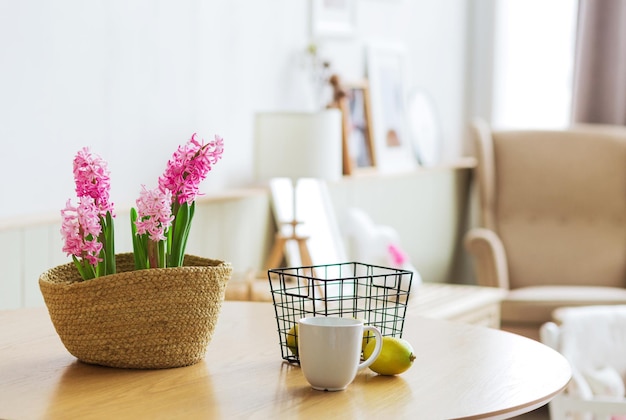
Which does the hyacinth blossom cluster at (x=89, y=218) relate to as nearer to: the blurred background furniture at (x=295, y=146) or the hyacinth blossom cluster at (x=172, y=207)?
the hyacinth blossom cluster at (x=172, y=207)

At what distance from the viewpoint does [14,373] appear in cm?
141

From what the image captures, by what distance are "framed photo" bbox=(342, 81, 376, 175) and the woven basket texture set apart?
8.33 ft

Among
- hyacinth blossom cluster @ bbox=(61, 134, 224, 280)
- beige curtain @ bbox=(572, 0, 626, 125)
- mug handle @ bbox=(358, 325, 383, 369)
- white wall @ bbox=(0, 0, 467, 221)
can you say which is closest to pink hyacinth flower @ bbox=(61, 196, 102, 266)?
hyacinth blossom cluster @ bbox=(61, 134, 224, 280)

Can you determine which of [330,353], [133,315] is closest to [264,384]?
[330,353]

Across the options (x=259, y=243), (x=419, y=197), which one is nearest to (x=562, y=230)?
(x=419, y=197)

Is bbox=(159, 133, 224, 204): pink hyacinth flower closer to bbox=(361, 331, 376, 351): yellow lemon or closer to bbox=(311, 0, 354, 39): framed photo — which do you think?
bbox=(361, 331, 376, 351): yellow lemon

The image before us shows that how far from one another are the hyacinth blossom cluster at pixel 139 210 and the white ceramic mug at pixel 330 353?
0.26 metres

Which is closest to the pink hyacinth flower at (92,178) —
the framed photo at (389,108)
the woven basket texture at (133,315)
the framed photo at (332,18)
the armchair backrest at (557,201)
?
the woven basket texture at (133,315)

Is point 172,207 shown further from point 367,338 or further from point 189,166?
point 367,338

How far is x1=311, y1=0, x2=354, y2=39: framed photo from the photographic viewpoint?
3848 millimetres

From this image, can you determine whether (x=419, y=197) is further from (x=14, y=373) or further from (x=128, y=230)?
(x=14, y=373)

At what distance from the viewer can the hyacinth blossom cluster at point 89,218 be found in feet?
4.56

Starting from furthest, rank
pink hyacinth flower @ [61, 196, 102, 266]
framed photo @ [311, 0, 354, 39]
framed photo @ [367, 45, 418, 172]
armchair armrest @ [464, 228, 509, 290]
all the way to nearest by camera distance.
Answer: armchair armrest @ [464, 228, 509, 290]
framed photo @ [367, 45, 418, 172]
framed photo @ [311, 0, 354, 39]
pink hyacinth flower @ [61, 196, 102, 266]

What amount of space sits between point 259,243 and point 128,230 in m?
0.72
